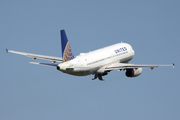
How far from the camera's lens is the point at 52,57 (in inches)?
3381

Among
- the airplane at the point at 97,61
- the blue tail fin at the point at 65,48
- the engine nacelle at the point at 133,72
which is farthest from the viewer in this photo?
the engine nacelle at the point at 133,72

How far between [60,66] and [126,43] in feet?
80.5

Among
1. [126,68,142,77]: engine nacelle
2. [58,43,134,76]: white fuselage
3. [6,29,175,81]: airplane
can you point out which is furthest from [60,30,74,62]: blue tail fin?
[126,68,142,77]: engine nacelle

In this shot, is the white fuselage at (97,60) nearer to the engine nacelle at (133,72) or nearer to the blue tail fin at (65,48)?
the blue tail fin at (65,48)

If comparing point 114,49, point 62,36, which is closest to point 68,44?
point 62,36

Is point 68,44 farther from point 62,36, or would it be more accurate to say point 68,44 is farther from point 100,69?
point 100,69

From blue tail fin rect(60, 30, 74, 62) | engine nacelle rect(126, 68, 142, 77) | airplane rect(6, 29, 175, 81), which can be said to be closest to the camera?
blue tail fin rect(60, 30, 74, 62)

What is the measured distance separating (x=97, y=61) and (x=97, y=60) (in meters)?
0.19

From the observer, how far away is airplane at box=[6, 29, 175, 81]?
74.1 metres

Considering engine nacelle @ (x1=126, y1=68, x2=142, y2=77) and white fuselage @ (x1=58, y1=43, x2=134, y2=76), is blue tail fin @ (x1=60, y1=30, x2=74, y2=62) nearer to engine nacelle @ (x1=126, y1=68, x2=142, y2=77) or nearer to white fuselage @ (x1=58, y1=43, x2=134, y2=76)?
white fuselage @ (x1=58, y1=43, x2=134, y2=76)

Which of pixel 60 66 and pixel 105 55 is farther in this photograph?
pixel 105 55

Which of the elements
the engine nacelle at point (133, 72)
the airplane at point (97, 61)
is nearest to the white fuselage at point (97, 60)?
the airplane at point (97, 61)

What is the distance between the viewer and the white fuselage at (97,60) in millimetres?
75188

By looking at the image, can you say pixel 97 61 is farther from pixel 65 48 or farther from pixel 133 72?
pixel 65 48
